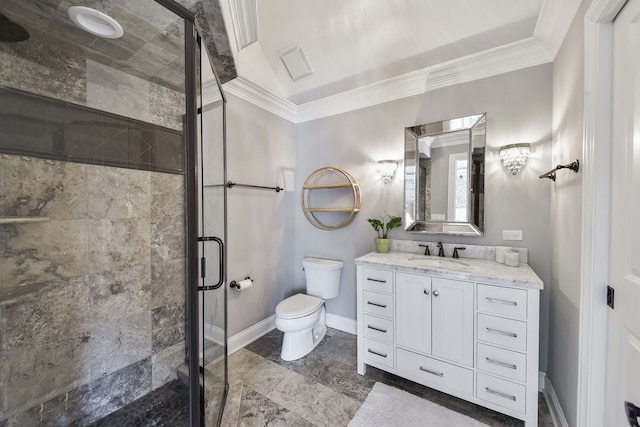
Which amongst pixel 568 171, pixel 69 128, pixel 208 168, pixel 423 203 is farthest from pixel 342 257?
pixel 69 128

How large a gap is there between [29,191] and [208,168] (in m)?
0.85

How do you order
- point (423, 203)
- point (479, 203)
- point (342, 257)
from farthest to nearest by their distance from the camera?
1. point (342, 257)
2. point (423, 203)
3. point (479, 203)

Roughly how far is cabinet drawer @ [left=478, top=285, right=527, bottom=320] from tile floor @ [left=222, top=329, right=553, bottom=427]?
68 centimetres

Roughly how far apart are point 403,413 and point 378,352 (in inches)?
15.0

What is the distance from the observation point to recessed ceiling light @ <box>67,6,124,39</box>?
1.17 meters

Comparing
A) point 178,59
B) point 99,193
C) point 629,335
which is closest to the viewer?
point 629,335

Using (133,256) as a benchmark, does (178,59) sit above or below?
above

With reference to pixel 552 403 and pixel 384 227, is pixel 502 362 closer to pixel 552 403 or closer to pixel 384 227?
pixel 552 403

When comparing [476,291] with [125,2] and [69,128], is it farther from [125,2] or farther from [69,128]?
[69,128]

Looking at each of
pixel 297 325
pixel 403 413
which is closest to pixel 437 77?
pixel 297 325

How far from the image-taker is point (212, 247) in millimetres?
1457

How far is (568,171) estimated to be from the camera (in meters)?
1.36

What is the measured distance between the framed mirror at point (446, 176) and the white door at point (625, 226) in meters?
0.98

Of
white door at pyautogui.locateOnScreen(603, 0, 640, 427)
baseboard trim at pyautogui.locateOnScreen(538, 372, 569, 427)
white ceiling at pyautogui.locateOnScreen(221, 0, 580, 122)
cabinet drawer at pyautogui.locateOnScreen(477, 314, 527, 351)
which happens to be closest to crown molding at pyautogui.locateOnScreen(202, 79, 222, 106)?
white ceiling at pyautogui.locateOnScreen(221, 0, 580, 122)
